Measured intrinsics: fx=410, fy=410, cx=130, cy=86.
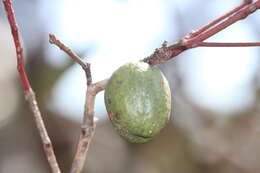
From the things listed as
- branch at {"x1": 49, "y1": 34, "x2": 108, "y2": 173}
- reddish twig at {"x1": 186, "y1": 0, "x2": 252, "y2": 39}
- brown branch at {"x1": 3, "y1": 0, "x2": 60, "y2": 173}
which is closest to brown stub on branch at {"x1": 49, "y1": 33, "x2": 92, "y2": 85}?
branch at {"x1": 49, "y1": 34, "x2": 108, "y2": 173}

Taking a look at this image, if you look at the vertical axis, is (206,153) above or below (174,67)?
below

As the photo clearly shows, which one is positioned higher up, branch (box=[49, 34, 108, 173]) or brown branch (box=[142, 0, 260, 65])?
brown branch (box=[142, 0, 260, 65])

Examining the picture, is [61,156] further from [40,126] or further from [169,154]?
[40,126]

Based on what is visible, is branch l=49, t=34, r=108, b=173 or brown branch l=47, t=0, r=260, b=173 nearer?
brown branch l=47, t=0, r=260, b=173

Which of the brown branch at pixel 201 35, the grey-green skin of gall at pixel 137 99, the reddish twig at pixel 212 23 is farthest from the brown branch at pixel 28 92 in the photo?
the reddish twig at pixel 212 23

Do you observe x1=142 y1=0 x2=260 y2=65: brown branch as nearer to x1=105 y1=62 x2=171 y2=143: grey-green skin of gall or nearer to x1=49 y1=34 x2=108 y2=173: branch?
x1=105 y1=62 x2=171 y2=143: grey-green skin of gall

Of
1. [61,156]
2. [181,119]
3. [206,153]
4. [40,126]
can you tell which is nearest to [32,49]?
[61,156]

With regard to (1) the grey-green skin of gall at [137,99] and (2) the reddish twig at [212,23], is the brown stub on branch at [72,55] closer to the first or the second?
(1) the grey-green skin of gall at [137,99]
